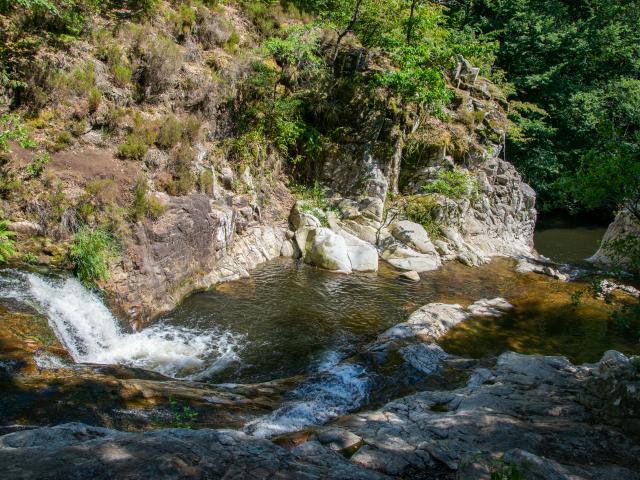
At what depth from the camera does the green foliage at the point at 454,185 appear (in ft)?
51.0

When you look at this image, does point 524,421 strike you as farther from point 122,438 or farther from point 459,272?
point 459,272

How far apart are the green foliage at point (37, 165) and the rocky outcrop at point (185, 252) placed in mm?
2031

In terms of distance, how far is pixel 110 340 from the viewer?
7488 mm

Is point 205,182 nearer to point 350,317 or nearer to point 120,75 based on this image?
point 120,75

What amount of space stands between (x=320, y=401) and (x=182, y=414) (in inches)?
79.5

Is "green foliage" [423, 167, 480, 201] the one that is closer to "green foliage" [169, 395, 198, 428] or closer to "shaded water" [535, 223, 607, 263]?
"shaded water" [535, 223, 607, 263]

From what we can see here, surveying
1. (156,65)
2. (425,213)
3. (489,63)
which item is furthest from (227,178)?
(489,63)

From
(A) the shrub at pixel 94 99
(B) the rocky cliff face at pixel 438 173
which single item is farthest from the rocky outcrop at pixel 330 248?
(A) the shrub at pixel 94 99

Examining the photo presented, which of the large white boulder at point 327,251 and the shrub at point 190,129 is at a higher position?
the shrub at point 190,129

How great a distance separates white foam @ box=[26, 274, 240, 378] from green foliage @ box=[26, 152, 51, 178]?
2350mm

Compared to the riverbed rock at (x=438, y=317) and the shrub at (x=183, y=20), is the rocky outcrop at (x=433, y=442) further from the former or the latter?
the shrub at (x=183, y=20)

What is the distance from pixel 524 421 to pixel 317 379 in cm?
301

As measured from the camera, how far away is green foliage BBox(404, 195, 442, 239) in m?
15.8

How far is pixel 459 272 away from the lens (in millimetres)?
13984
